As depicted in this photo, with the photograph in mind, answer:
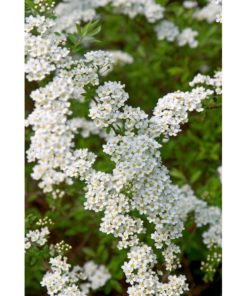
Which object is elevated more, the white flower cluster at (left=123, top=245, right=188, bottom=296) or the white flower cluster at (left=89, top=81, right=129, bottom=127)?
the white flower cluster at (left=89, top=81, right=129, bottom=127)

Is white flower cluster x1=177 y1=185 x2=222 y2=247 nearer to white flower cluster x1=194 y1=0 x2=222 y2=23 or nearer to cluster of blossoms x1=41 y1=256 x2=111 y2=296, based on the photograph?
cluster of blossoms x1=41 y1=256 x2=111 y2=296

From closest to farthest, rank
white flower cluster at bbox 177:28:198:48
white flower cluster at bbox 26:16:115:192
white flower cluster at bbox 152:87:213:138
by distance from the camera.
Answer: white flower cluster at bbox 26:16:115:192 → white flower cluster at bbox 152:87:213:138 → white flower cluster at bbox 177:28:198:48

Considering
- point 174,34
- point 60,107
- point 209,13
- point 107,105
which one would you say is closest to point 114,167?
point 107,105

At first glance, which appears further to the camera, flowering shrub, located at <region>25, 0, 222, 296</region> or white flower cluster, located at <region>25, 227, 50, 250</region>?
white flower cluster, located at <region>25, 227, 50, 250</region>

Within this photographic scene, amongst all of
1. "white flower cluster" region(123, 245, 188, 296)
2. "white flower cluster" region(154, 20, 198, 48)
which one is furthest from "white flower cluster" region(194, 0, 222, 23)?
"white flower cluster" region(123, 245, 188, 296)

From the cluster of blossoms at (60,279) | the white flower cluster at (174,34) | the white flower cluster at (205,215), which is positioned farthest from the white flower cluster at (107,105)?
the white flower cluster at (174,34)

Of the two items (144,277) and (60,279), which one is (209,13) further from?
(60,279)

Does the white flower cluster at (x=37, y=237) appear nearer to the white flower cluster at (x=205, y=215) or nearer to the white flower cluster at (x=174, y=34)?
the white flower cluster at (x=205, y=215)

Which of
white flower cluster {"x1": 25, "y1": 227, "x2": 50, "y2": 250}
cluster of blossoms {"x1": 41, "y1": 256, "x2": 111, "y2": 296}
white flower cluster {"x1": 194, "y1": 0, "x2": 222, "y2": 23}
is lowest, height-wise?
cluster of blossoms {"x1": 41, "y1": 256, "x2": 111, "y2": 296}
